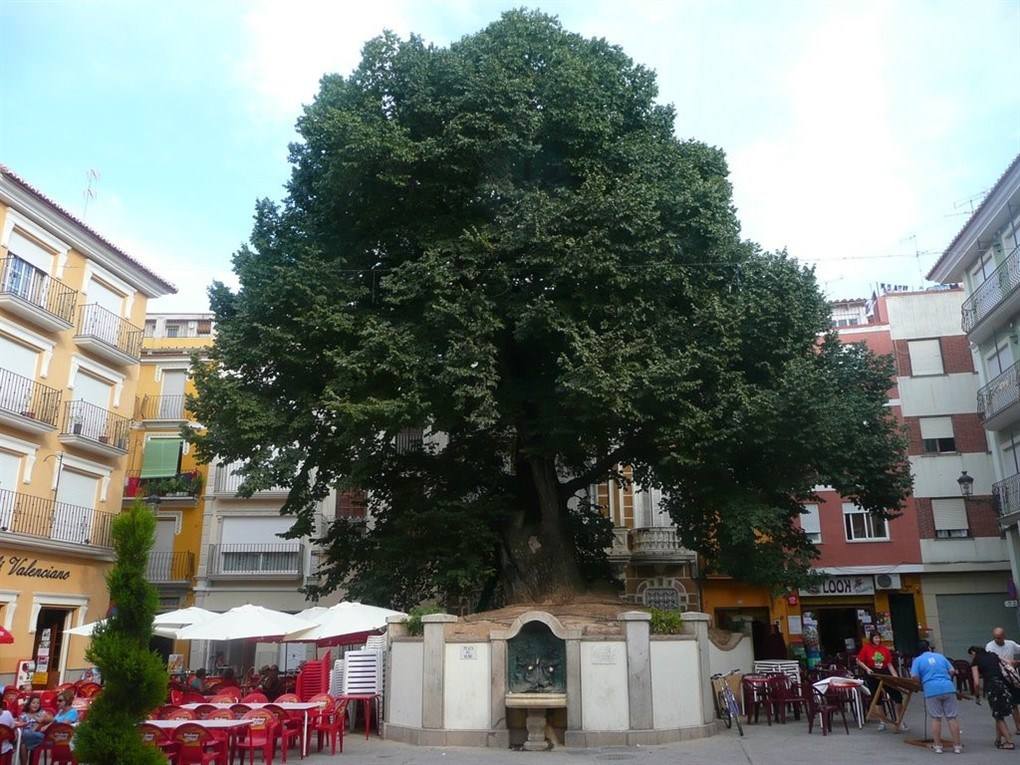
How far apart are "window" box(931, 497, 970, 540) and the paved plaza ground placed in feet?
54.6

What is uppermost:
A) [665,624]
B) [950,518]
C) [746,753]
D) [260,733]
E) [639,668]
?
[950,518]

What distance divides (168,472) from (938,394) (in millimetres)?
28721

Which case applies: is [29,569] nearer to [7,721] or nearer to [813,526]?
[7,721]

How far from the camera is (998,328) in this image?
1089 inches

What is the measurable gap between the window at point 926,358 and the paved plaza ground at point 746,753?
19238mm

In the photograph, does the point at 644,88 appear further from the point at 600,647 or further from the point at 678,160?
the point at 600,647

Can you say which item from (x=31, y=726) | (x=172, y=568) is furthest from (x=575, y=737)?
(x=172, y=568)

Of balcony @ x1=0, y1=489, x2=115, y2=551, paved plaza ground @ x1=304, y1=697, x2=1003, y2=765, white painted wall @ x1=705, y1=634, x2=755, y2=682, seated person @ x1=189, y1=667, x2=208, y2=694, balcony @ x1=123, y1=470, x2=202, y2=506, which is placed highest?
balcony @ x1=123, y1=470, x2=202, y2=506

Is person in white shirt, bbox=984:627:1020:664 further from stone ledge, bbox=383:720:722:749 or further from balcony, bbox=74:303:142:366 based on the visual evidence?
balcony, bbox=74:303:142:366

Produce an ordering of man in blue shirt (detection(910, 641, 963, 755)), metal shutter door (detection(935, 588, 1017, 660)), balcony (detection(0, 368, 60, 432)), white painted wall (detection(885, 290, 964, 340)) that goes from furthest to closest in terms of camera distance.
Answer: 1. white painted wall (detection(885, 290, 964, 340))
2. metal shutter door (detection(935, 588, 1017, 660))
3. balcony (detection(0, 368, 60, 432))
4. man in blue shirt (detection(910, 641, 963, 755))

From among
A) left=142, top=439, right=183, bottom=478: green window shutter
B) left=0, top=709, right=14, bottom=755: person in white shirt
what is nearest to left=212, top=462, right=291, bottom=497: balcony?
left=142, top=439, right=183, bottom=478: green window shutter

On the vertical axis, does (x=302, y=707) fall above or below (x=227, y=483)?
below

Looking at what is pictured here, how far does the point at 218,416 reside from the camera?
60.8ft

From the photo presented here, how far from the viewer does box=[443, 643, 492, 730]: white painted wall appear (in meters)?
14.5
